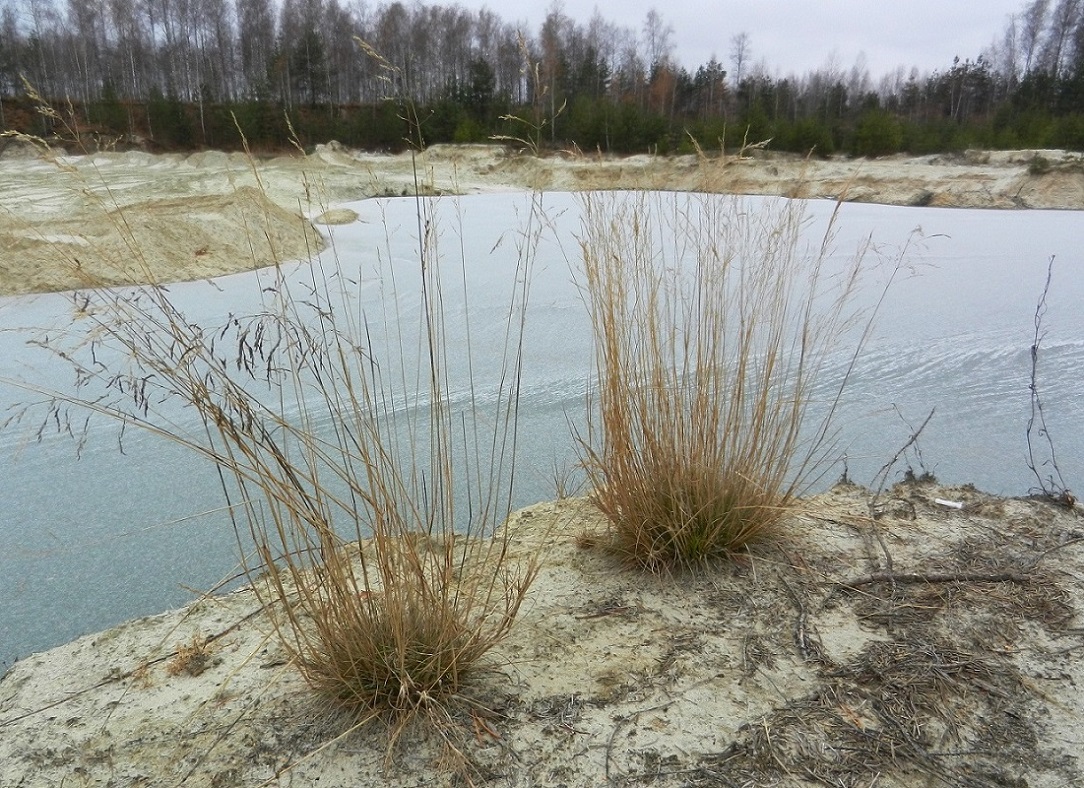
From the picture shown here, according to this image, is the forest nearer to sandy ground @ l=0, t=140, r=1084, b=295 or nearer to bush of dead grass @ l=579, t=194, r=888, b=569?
sandy ground @ l=0, t=140, r=1084, b=295

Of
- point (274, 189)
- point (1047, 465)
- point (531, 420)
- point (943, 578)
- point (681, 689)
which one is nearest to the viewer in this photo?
point (681, 689)

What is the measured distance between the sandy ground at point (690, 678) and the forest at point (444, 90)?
40.6 feet

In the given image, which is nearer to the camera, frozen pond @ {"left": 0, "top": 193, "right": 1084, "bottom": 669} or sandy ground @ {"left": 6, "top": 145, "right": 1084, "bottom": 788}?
sandy ground @ {"left": 6, "top": 145, "right": 1084, "bottom": 788}

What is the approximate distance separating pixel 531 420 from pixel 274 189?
27.9ft

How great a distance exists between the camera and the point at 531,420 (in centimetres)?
308

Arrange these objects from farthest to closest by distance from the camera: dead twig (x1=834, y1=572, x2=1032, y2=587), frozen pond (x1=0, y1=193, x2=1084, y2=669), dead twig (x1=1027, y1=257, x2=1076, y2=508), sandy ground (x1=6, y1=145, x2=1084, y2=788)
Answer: dead twig (x1=1027, y1=257, x2=1076, y2=508), frozen pond (x1=0, y1=193, x2=1084, y2=669), dead twig (x1=834, y1=572, x2=1032, y2=587), sandy ground (x1=6, y1=145, x2=1084, y2=788)

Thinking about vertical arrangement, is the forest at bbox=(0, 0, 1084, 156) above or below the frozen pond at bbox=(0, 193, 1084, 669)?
above

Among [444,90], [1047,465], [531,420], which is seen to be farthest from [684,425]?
[444,90]

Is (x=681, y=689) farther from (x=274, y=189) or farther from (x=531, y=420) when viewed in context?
(x=274, y=189)

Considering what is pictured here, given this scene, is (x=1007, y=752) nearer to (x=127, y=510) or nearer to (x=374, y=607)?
(x=374, y=607)

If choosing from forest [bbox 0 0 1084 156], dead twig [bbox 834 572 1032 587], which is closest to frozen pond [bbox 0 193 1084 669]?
dead twig [bbox 834 572 1032 587]

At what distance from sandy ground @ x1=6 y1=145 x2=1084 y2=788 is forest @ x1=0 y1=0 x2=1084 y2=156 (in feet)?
40.6

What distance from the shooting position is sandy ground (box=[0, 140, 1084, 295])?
1.78m

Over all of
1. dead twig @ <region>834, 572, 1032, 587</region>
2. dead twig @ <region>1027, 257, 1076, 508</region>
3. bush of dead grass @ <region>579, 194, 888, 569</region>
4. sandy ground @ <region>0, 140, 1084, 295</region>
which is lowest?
dead twig @ <region>1027, 257, 1076, 508</region>
